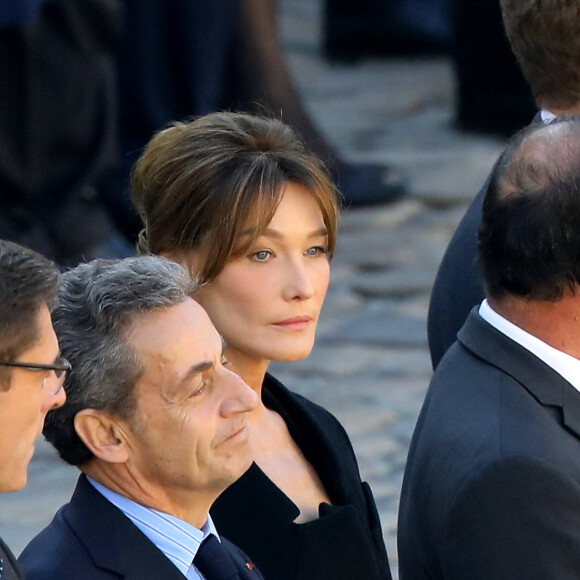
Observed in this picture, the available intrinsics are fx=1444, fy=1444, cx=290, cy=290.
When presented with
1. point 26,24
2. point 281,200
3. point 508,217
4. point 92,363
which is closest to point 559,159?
point 508,217

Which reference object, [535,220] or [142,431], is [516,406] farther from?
[142,431]

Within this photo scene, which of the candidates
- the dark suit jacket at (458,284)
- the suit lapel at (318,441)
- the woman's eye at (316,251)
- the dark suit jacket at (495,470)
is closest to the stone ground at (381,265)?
the dark suit jacket at (458,284)

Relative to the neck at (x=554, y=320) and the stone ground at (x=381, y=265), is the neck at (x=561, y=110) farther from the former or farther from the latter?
the stone ground at (x=381, y=265)

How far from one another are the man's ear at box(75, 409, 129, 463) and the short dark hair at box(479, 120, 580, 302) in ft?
2.07

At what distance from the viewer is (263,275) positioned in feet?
8.73

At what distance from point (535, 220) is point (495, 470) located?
39 cm

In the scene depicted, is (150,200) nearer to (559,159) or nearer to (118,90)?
(559,159)

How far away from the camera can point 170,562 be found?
7.31 feet

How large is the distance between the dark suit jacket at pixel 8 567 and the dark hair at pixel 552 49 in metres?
1.47

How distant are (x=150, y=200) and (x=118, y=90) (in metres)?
4.45

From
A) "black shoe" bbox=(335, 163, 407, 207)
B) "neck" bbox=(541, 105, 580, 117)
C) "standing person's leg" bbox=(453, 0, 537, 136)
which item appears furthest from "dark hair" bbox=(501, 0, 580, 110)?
"standing person's leg" bbox=(453, 0, 537, 136)

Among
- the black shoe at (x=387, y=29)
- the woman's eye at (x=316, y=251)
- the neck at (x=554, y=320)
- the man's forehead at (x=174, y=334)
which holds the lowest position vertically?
the black shoe at (x=387, y=29)

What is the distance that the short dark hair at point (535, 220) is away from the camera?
2.19m

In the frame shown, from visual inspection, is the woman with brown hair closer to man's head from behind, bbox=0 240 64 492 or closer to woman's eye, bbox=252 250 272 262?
woman's eye, bbox=252 250 272 262
